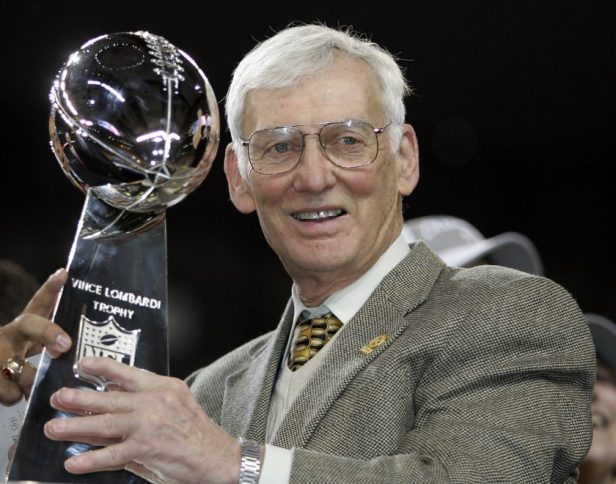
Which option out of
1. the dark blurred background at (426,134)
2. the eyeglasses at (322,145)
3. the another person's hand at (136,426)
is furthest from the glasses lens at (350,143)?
the dark blurred background at (426,134)

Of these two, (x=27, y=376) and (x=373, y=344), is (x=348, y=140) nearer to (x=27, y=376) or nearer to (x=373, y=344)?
(x=373, y=344)

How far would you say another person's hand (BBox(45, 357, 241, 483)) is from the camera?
1478 mm

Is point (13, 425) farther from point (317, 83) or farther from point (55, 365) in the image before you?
point (317, 83)

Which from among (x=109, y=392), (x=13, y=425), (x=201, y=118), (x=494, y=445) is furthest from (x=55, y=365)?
(x=494, y=445)

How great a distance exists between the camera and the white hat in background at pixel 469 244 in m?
3.38

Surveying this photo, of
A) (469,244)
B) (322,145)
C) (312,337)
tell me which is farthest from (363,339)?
(469,244)

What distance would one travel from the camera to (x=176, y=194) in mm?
1641

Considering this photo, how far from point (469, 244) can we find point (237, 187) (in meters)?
1.32

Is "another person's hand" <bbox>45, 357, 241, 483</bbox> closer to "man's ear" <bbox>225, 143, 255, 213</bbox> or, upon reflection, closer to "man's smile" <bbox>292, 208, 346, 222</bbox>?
"man's smile" <bbox>292, 208, 346, 222</bbox>

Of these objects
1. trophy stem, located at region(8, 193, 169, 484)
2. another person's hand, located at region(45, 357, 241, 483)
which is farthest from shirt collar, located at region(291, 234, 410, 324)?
another person's hand, located at region(45, 357, 241, 483)

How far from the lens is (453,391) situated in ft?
5.96

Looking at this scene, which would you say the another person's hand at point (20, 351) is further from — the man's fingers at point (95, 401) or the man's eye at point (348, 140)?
the man's eye at point (348, 140)

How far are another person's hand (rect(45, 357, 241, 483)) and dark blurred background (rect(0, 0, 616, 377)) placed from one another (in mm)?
2027

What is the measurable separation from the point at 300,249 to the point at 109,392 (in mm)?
768
